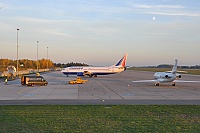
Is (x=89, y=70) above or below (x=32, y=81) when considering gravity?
above

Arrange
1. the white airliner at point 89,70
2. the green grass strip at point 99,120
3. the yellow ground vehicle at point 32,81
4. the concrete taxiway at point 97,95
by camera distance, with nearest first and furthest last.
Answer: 1. the green grass strip at point 99,120
2. the concrete taxiway at point 97,95
3. the yellow ground vehicle at point 32,81
4. the white airliner at point 89,70

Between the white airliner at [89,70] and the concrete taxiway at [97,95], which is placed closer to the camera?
the concrete taxiway at [97,95]

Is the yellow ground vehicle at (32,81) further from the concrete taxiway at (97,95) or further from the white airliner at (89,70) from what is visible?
the white airliner at (89,70)

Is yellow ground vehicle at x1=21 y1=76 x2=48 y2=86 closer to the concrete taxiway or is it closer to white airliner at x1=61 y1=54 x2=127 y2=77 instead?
the concrete taxiway

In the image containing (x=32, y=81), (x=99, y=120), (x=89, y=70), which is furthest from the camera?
(x=89, y=70)

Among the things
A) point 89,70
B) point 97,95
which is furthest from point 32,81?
point 89,70

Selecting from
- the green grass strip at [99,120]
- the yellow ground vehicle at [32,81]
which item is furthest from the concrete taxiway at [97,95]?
the yellow ground vehicle at [32,81]

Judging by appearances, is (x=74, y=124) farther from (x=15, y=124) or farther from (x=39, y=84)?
(x=39, y=84)

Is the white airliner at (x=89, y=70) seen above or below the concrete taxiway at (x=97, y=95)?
above

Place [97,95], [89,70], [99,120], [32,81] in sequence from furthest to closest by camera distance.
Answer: [89,70], [32,81], [97,95], [99,120]

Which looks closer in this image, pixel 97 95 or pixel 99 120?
pixel 99 120

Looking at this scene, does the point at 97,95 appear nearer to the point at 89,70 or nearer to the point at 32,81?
the point at 32,81

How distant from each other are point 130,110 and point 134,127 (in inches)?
225

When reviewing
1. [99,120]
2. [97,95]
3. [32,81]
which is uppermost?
[32,81]
